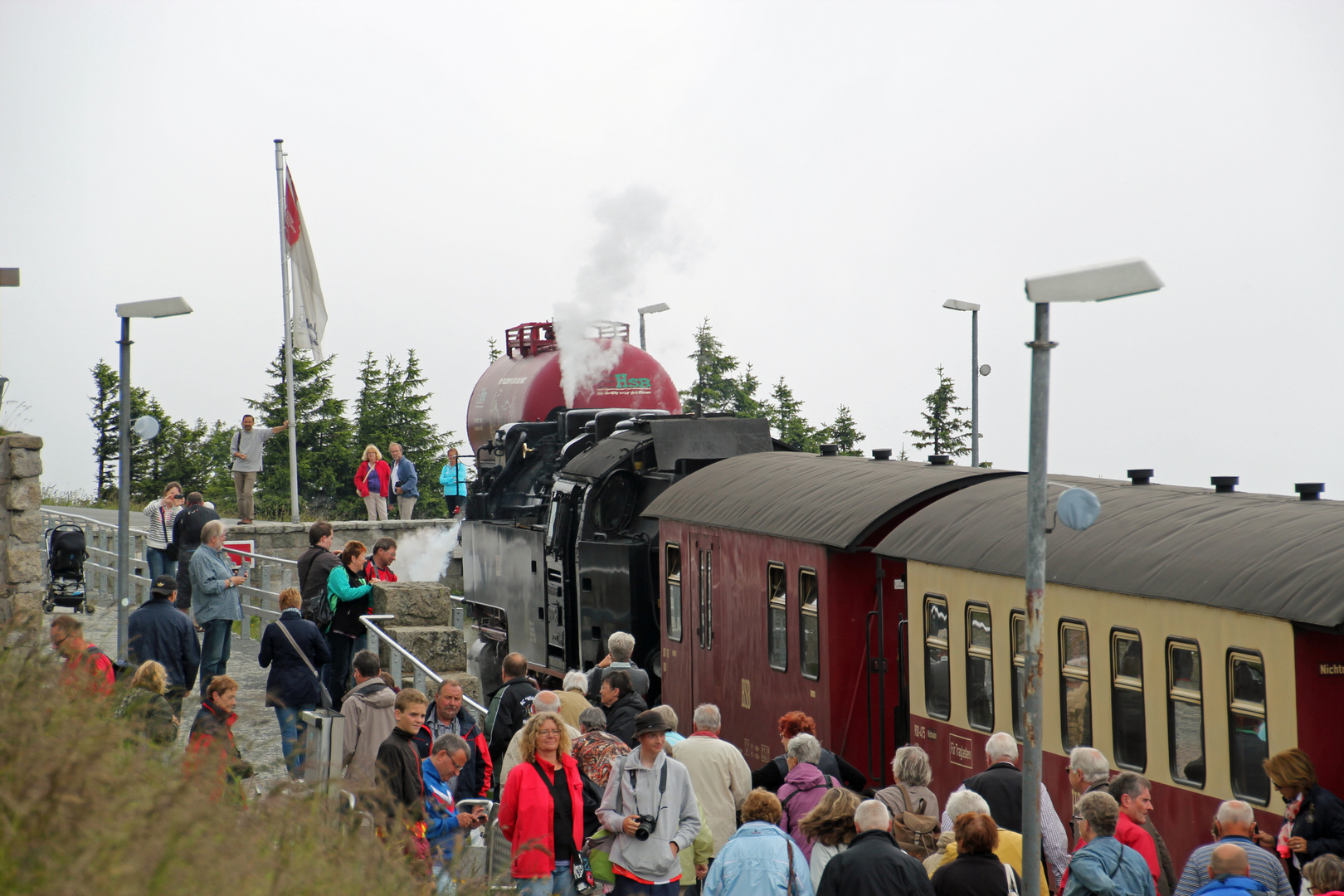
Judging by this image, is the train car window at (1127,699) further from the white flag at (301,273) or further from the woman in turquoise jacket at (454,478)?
the white flag at (301,273)

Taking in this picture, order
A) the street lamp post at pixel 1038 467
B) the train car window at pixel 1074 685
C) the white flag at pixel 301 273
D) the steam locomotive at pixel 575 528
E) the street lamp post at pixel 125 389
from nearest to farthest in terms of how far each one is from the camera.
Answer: the street lamp post at pixel 1038 467
the train car window at pixel 1074 685
the street lamp post at pixel 125 389
the steam locomotive at pixel 575 528
the white flag at pixel 301 273

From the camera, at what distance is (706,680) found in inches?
555

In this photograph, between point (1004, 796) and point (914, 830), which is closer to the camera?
point (914, 830)

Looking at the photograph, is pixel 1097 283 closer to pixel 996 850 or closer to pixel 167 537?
pixel 996 850

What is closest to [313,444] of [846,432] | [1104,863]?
[846,432]

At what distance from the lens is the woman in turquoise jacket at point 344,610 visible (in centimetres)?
1238

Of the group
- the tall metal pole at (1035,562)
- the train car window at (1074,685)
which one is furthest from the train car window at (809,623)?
the tall metal pole at (1035,562)

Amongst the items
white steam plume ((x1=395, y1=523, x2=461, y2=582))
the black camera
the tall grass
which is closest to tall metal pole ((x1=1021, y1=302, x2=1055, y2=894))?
the black camera

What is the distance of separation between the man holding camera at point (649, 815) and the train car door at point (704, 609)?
634 centimetres

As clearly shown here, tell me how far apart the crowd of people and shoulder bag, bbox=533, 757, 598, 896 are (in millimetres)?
10

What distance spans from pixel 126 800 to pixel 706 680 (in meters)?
10.5

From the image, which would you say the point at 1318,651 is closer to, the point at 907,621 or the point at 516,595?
the point at 907,621

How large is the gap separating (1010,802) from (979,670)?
2.29 meters

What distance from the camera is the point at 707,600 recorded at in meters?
14.1
